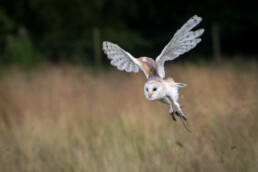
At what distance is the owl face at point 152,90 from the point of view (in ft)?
4.07

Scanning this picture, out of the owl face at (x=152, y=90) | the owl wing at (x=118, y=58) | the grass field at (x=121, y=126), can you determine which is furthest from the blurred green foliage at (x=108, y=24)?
the owl face at (x=152, y=90)

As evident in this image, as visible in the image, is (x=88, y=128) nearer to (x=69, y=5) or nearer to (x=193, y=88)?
(x=193, y=88)

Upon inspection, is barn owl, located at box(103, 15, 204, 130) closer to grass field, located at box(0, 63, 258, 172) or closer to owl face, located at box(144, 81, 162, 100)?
owl face, located at box(144, 81, 162, 100)

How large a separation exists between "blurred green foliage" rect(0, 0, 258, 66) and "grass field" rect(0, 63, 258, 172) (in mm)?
3652

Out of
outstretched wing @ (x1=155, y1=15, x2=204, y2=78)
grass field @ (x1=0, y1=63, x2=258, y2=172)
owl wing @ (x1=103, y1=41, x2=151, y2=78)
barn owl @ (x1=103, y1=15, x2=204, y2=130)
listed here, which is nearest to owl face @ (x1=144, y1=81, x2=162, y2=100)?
barn owl @ (x1=103, y1=15, x2=204, y2=130)

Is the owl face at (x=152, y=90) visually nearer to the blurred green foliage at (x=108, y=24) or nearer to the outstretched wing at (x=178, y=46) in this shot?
the outstretched wing at (x=178, y=46)

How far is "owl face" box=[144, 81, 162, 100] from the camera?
1240 millimetres

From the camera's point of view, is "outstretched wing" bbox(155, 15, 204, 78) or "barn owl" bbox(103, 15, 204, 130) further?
"outstretched wing" bbox(155, 15, 204, 78)

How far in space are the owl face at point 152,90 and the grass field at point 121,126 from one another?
1.40m

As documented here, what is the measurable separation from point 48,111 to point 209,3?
24.7 feet

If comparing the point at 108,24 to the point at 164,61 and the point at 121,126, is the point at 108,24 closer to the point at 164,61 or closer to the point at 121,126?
Result: the point at 121,126

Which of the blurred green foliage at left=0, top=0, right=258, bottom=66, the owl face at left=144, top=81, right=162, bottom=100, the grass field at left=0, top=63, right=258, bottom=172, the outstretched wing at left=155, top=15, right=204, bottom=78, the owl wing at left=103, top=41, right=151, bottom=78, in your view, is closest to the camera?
the owl face at left=144, top=81, right=162, bottom=100

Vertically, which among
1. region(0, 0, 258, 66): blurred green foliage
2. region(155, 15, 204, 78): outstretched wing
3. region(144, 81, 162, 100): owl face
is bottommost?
region(144, 81, 162, 100): owl face

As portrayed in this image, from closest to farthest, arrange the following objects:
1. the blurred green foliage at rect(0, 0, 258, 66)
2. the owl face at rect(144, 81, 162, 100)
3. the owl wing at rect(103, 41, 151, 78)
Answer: the owl face at rect(144, 81, 162, 100)
the owl wing at rect(103, 41, 151, 78)
the blurred green foliage at rect(0, 0, 258, 66)
